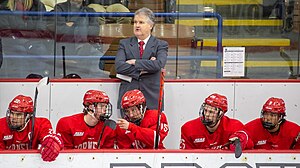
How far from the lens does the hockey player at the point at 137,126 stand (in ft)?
18.6

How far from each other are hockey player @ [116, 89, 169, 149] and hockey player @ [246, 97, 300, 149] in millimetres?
730


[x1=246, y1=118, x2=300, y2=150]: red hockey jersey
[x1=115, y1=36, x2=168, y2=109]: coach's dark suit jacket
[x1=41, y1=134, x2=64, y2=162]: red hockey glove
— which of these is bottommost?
[x1=246, y1=118, x2=300, y2=150]: red hockey jersey

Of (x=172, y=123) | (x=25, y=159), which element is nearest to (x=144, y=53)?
(x=172, y=123)

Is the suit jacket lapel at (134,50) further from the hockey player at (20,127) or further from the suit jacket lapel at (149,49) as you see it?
the hockey player at (20,127)

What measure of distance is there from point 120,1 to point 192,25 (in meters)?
0.73

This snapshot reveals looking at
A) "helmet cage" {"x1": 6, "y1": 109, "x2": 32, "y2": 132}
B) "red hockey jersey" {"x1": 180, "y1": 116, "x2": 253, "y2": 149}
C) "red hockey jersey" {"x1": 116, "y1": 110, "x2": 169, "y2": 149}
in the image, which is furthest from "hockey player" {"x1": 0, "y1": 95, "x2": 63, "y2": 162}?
Result: "red hockey jersey" {"x1": 180, "y1": 116, "x2": 253, "y2": 149}

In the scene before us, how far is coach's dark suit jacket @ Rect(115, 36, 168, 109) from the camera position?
6.92m

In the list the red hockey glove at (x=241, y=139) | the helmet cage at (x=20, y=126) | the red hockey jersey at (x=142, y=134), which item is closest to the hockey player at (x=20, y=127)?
the helmet cage at (x=20, y=126)

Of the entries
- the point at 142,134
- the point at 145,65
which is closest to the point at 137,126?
the point at 142,134

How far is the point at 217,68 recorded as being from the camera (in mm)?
7848

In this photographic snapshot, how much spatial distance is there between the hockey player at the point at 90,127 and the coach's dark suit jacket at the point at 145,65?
0.96 metres

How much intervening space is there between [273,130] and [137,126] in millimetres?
1082

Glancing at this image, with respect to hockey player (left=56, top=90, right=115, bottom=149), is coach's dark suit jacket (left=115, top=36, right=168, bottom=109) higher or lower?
higher

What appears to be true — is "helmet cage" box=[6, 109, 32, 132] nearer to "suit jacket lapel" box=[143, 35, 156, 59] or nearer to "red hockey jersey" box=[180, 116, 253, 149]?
"red hockey jersey" box=[180, 116, 253, 149]
